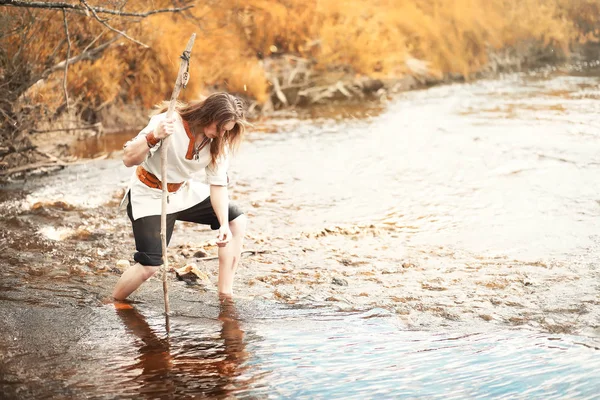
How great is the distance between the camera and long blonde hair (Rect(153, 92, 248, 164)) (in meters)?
4.37

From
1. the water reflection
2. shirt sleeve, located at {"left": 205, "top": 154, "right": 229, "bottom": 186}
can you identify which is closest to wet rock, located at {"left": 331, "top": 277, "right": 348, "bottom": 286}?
the water reflection

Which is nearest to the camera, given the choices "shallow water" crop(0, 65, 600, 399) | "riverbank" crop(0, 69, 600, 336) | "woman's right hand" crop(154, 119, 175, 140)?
"shallow water" crop(0, 65, 600, 399)

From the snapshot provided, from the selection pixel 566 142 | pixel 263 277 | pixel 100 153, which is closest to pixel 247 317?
pixel 263 277

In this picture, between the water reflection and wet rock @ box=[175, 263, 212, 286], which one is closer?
the water reflection

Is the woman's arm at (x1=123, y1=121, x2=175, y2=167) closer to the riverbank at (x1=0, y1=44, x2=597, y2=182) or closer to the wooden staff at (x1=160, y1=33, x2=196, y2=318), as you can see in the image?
the wooden staff at (x1=160, y1=33, x2=196, y2=318)

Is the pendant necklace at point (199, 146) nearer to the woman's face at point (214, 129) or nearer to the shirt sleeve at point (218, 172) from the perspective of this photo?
the woman's face at point (214, 129)

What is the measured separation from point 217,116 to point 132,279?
1.18m

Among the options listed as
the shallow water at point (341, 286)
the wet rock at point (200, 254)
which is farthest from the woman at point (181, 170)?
the wet rock at point (200, 254)

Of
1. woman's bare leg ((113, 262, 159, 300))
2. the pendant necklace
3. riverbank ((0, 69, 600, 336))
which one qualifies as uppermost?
the pendant necklace

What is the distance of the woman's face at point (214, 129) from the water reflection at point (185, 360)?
44.9 inches

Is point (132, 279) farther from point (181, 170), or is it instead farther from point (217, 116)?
point (217, 116)

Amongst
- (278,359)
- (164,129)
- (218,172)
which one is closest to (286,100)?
(218,172)

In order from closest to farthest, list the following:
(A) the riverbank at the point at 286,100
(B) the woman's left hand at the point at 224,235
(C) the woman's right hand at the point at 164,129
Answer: (C) the woman's right hand at the point at 164,129 < (B) the woman's left hand at the point at 224,235 < (A) the riverbank at the point at 286,100

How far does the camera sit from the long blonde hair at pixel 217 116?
4371 millimetres
